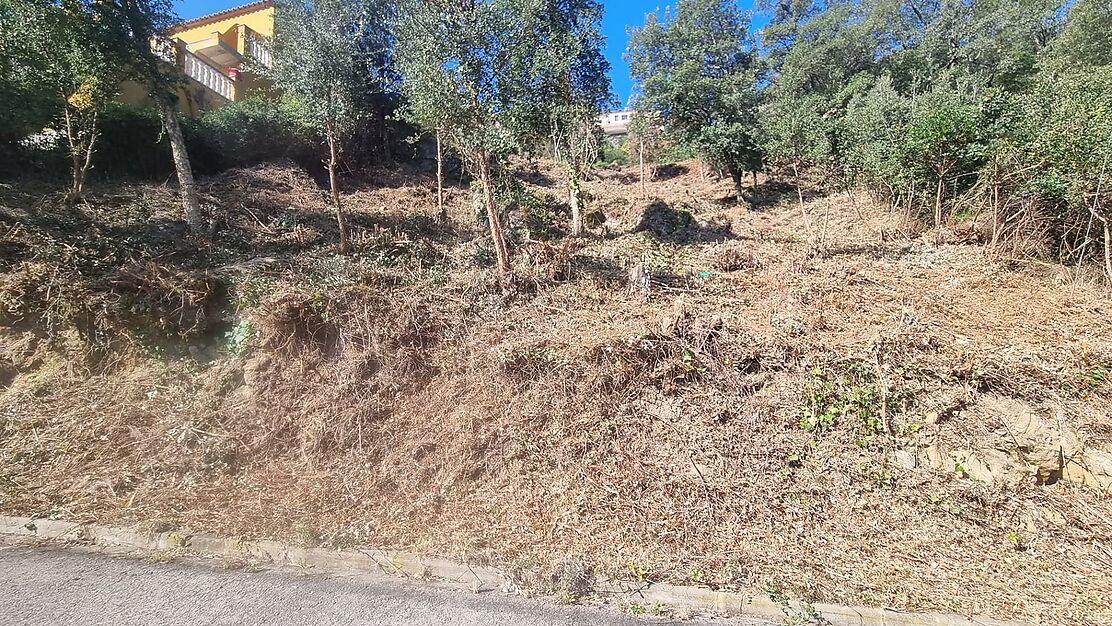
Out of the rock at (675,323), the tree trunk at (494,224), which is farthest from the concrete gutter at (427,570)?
the tree trunk at (494,224)

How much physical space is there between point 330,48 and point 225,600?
11025mm

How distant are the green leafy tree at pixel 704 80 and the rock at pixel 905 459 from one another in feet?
29.6

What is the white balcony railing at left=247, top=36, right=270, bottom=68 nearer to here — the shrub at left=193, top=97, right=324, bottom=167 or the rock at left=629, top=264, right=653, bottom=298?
the shrub at left=193, top=97, right=324, bottom=167

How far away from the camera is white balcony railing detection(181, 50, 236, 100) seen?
11.8 m

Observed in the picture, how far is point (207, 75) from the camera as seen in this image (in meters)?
12.5

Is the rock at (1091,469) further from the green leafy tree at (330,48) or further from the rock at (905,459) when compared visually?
the green leafy tree at (330,48)

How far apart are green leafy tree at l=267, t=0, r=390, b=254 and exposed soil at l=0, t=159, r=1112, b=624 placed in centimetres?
497

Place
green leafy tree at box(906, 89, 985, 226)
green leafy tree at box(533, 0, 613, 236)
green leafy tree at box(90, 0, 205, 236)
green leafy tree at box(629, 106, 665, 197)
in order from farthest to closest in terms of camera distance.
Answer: green leafy tree at box(629, 106, 665, 197) → green leafy tree at box(533, 0, 613, 236) → green leafy tree at box(906, 89, 985, 226) → green leafy tree at box(90, 0, 205, 236)

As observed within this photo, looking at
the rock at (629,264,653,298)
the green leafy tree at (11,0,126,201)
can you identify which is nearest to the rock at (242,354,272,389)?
the rock at (629,264,653,298)

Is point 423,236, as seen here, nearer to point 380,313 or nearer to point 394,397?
point 380,313

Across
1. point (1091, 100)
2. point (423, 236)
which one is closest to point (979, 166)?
point (1091, 100)

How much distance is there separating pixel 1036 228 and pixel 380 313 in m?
8.42

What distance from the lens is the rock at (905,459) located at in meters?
3.91

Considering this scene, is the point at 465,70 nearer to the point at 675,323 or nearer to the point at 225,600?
the point at 675,323
